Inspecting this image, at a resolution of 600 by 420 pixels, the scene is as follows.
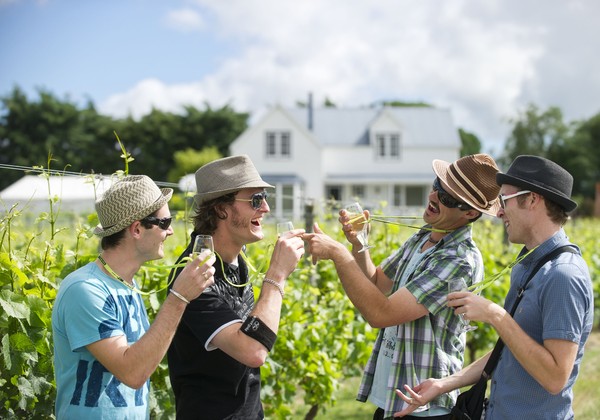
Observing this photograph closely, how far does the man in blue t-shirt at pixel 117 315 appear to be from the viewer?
7.41ft

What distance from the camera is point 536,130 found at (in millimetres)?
57594

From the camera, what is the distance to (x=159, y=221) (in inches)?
103

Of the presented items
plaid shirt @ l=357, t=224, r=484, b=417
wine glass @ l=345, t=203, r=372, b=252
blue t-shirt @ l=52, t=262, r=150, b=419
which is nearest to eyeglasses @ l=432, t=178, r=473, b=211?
plaid shirt @ l=357, t=224, r=484, b=417

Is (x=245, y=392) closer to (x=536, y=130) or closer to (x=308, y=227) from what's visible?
(x=308, y=227)

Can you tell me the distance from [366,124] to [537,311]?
3453 cm

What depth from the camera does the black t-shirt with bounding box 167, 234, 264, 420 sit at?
2.52m

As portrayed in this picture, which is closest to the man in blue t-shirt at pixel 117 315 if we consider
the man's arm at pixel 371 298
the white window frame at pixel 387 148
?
the man's arm at pixel 371 298

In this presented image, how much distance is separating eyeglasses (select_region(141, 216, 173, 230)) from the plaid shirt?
1.12 meters

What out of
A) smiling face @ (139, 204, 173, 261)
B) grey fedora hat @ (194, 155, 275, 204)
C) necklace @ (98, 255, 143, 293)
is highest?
grey fedora hat @ (194, 155, 275, 204)

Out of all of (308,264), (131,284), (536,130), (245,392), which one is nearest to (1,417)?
(131,284)

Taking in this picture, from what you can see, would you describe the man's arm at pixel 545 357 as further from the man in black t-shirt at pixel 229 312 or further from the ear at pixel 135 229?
the ear at pixel 135 229

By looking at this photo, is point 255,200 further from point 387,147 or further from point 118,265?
point 387,147

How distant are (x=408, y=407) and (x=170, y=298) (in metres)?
1.25

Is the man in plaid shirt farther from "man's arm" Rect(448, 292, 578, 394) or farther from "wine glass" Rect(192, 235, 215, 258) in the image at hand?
"wine glass" Rect(192, 235, 215, 258)
